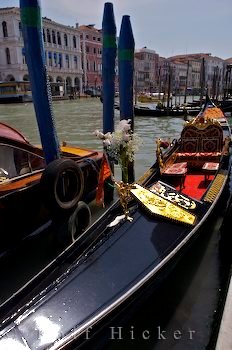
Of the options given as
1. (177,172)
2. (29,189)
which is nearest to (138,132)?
(177,172)

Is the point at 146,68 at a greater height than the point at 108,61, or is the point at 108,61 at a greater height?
the point at 146,68

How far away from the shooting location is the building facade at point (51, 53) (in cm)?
3628

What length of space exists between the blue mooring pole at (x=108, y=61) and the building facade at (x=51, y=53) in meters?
32.4

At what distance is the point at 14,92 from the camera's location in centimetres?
3222

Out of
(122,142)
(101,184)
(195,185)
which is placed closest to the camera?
(122,142)

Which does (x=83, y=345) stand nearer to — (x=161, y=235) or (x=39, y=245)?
(x=161, y=235)

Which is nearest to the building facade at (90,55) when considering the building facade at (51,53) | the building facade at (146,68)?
the building facade at (51,53)

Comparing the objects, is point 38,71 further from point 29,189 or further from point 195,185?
point 195,185

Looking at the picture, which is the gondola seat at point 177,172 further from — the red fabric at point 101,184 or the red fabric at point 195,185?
the red fabric at point 101,184

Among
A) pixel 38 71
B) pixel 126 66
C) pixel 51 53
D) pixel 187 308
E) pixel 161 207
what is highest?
pixel 51 53

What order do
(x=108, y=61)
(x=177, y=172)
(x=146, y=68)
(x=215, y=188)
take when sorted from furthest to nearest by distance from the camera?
(x=146, y=68), (x=177, y=172), (x=108, y=61), (x=215, y=188)

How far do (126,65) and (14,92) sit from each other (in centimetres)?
2982

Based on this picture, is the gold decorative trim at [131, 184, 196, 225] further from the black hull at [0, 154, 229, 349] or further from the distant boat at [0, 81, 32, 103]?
the distant boat at [0, 81, 32, 103]

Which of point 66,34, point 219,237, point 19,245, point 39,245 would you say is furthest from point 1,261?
point 66,34
